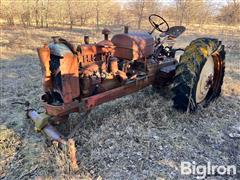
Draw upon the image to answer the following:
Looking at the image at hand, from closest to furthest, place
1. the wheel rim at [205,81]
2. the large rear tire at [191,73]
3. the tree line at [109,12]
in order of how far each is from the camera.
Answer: the large rear tire at [191,73] → the wheel rim at [205,81] → the tree line at [109,12]

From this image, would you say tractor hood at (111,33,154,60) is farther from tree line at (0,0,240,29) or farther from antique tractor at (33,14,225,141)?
tree line at (0,0,240,29)

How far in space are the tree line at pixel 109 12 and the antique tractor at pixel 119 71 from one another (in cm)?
1277

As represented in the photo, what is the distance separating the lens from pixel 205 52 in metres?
3.99

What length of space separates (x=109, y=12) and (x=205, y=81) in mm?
17285

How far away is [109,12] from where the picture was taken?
803 inches

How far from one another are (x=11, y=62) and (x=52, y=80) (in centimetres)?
538

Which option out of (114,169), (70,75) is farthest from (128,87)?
(114,169)

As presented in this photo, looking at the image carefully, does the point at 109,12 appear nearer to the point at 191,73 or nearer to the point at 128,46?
the point at 128,46

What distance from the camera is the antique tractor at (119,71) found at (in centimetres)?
314

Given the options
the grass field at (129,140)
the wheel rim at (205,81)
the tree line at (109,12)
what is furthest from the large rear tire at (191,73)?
the tree line at (109,12)

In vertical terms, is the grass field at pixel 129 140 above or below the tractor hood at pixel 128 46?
below

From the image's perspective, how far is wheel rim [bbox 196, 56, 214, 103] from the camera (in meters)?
4.45

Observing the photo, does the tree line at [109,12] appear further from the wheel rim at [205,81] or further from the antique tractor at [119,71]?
the wheel rim at [205,81]

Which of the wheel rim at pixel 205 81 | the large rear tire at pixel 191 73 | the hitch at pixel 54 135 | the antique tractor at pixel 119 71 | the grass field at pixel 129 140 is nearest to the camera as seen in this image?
the hitch at pixel 54 135
